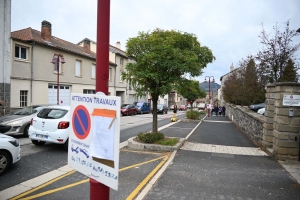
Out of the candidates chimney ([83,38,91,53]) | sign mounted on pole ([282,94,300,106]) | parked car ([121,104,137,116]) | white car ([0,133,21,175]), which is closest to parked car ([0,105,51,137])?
white car ([0,133,21,175])

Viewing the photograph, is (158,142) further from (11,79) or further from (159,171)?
(11,79)

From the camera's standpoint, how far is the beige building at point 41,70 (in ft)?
56.7

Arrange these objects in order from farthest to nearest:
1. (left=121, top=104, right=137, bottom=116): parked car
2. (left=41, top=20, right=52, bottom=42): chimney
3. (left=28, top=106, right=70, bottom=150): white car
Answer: (left=121, top=104, right=137, bottom=116): parked car, (left=41, top=20, right=52, bottom=42): chimney, (left=28, top=106, right=70, bottom=150): white car

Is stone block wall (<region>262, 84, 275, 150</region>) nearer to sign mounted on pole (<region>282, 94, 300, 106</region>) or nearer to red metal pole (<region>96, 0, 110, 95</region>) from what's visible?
sign mounted on pole (<region>282, 94, 300, 106</region>)

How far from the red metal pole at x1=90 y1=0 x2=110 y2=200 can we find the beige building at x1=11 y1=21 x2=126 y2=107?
1762 centimetres

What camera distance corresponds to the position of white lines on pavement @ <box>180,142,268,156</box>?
26.9ft

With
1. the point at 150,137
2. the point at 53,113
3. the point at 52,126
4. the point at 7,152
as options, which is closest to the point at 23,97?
the point at 53,113

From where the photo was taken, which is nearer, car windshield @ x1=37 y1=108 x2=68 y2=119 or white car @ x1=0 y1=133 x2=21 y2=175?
white car @ x1=0 y1=133 x2=21 y2=175

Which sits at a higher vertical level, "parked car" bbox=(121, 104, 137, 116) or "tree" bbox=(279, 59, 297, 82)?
"tree" bbox=(279, 59, 297, 82)

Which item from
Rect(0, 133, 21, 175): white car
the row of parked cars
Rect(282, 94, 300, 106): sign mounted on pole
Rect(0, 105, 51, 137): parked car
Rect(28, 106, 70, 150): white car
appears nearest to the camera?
Rect(0, 133, 21, 175): white car

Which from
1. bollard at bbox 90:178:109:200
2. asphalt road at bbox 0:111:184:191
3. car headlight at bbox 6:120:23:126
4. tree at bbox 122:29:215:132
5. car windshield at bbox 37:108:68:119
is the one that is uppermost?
tree at bbox 122:29:215:132

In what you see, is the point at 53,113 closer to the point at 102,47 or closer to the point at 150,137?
the point at 150,137

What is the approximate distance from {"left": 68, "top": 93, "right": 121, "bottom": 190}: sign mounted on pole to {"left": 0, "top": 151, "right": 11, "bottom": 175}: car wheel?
161 inches

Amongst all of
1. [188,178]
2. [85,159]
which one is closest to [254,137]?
[188,178]
